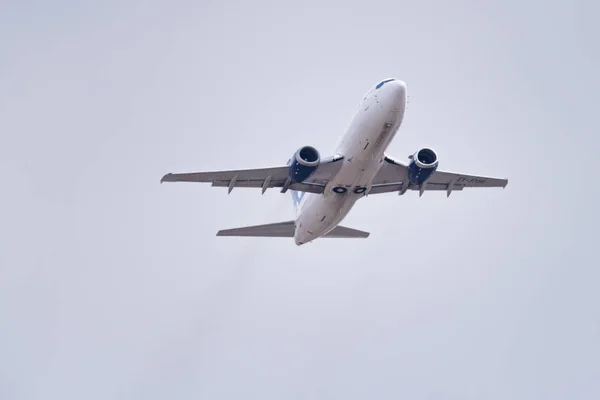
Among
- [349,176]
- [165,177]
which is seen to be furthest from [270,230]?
[165,177]

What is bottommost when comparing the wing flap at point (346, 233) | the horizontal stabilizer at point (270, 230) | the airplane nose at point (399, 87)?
the horizontal stabilizer at point (270, 230)

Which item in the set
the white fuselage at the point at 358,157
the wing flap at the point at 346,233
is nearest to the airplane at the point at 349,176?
the white fuselage at the point at 358,157

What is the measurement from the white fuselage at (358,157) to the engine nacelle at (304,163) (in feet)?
5.07

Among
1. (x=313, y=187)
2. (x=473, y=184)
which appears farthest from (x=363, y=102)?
(x=473, y=184)

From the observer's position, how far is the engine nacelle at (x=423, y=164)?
160ft

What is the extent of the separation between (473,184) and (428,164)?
5731 millimetres

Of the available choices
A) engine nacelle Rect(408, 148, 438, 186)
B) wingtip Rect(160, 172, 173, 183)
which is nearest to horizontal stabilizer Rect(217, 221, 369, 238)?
wingtip Rect(160, 172, 173, 183)

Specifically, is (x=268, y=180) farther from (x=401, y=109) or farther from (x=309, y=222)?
(x=401, y=109)

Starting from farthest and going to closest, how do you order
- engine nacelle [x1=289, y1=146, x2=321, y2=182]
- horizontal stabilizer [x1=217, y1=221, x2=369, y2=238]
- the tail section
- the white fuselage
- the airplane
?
the tail section → horizontal stabilizer [x1=217, y1=221, x2=369, y2=238] → engine nacelle [x1=289, y1=146, x2=321, y2=182] → the airplane → the white fuselage

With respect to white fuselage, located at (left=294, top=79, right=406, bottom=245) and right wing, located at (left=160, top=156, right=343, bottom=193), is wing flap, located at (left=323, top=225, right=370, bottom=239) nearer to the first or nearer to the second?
white fuselage, located at (left=294, top=79, right=406, bottom=245)

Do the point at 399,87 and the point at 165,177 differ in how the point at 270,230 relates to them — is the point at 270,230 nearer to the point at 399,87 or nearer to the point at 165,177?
the point at 165,177

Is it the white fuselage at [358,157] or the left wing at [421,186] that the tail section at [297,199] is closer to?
the white fuselage at [358,157]

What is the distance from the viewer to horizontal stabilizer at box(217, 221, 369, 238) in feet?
173

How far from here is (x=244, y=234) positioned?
5319 cm
